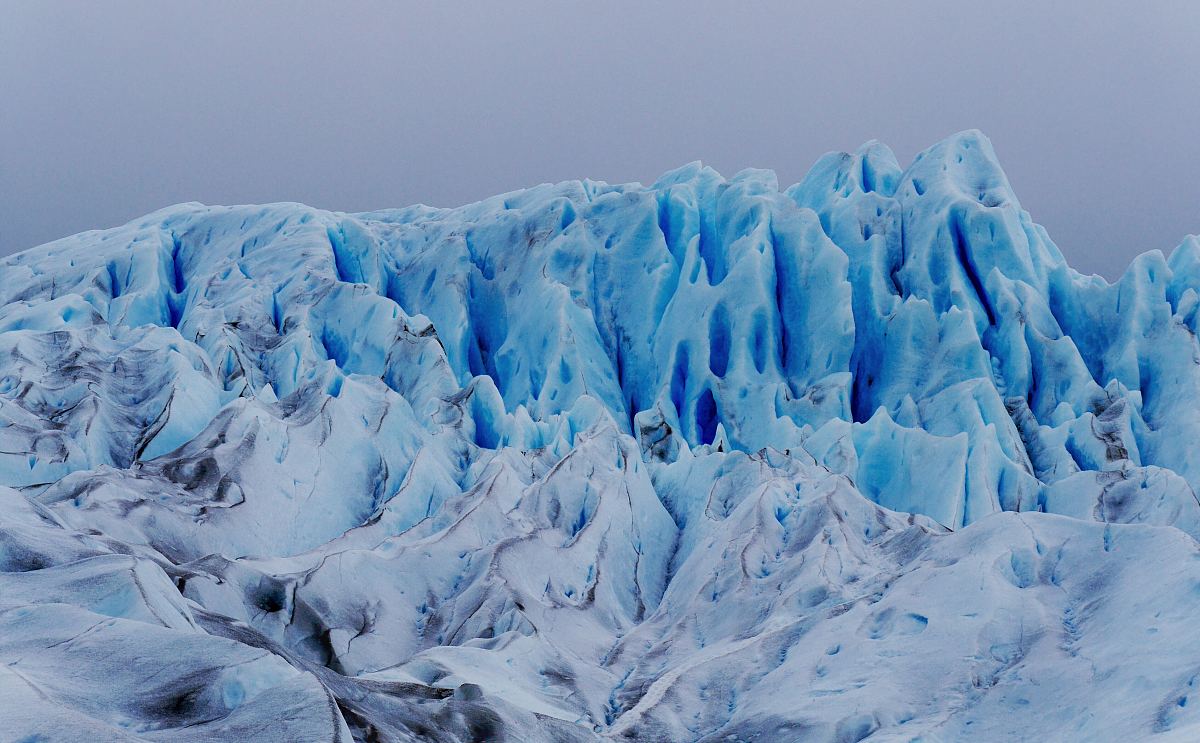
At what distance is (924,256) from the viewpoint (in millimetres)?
20969

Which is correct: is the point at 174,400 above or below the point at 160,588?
below

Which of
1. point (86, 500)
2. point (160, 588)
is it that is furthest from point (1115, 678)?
point (86, 500)

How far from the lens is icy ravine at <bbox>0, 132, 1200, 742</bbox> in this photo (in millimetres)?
6785

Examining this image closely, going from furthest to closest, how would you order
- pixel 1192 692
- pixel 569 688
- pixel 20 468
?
pixel 20 468 < pixel 569 688 < pixel 1192 692

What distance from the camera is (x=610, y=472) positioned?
A: 1369 cm

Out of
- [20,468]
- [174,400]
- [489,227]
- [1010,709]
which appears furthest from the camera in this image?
[489,227]

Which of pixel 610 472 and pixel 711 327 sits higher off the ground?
pixel 711 327

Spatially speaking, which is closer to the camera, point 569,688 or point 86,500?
point 569,688

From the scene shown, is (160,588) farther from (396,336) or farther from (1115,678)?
(396,336)

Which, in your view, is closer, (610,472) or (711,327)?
(610,472)

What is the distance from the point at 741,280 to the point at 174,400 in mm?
11450

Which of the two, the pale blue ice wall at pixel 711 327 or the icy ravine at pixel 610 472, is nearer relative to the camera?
the icy ravine at pixel 610 472

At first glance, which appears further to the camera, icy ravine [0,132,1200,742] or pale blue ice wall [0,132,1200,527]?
pale blue ice wall [0,132,1200,527]

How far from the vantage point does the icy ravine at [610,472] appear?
6785 mm
